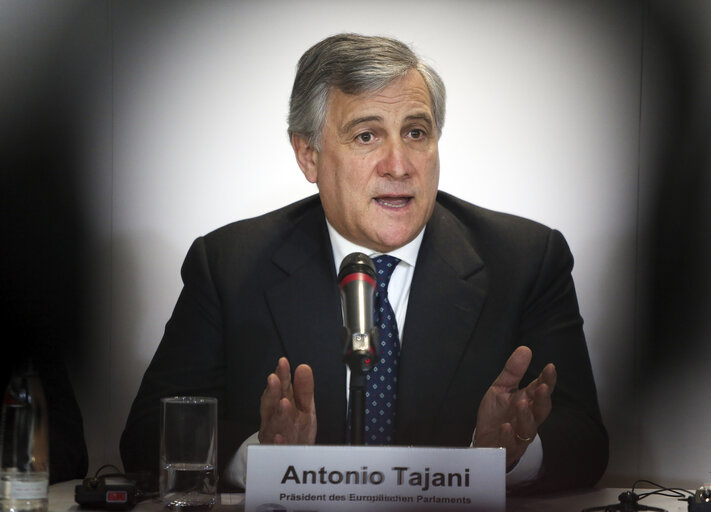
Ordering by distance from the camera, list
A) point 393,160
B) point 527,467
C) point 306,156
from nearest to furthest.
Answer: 1. point 527,467
2. point 393,160
3. point 306,156

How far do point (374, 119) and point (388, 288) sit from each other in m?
0.53

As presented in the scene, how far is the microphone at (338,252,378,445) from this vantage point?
1771 mm

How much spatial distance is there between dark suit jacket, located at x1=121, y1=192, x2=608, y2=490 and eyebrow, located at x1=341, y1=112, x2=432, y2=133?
0.86 feet

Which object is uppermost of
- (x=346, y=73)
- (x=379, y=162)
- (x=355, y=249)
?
(x=346, y=73)

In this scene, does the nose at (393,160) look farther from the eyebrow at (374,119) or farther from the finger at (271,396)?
the finger at (271,396)

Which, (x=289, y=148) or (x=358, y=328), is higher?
(x=289, y=148)

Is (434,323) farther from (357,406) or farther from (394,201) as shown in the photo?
(357,406)

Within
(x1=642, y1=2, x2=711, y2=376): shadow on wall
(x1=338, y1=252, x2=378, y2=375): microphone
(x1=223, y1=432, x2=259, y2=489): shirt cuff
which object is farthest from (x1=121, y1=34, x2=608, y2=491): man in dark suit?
(x1=338, y1=252, x2=378, y2=375): microphone

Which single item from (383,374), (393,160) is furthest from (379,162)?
(383,374)

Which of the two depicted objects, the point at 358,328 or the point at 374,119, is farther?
the point at 374,119

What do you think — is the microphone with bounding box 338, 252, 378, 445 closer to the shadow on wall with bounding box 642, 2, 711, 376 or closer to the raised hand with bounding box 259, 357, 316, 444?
the raised hand with bounding box 259, 357, 316, 444

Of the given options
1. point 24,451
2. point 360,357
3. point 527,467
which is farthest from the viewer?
point 527,467

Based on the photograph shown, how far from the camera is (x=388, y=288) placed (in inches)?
113

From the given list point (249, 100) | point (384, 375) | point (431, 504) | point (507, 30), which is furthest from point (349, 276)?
point (507, 30)
